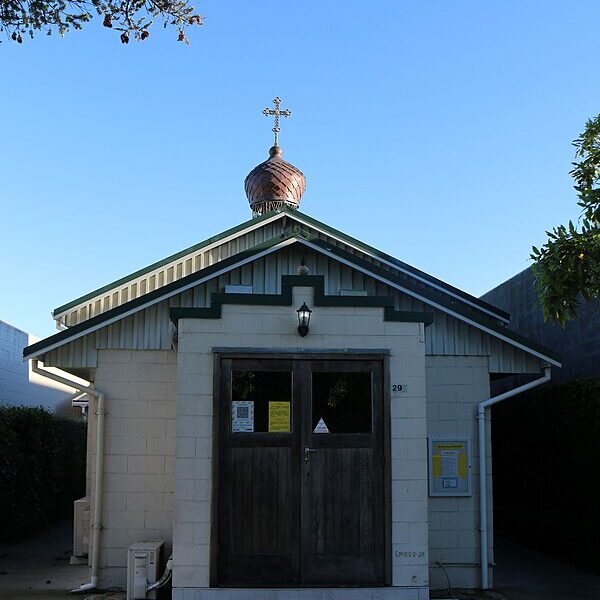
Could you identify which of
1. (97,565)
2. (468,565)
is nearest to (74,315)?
(97,565)

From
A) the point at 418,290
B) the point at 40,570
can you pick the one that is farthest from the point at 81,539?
the point at 418,290

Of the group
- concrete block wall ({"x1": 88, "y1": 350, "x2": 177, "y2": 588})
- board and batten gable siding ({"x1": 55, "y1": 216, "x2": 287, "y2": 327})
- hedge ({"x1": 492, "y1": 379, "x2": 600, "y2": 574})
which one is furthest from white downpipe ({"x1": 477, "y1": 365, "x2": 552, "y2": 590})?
board and batten gable siding ({"x1": 55, "y1": 216, "x2": 287, "y2": 327})

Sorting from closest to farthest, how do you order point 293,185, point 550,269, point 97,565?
1. point 550,269
2. point 97,565
3. point 293,185

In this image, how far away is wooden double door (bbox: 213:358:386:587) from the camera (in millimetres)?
8539

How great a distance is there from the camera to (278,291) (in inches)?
426

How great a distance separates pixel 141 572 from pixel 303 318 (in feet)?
10.8

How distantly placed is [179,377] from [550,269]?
370 centimetres

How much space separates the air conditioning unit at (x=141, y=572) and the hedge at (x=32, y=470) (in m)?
5.17

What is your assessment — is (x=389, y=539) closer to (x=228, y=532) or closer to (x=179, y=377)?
(x=228, y=532)

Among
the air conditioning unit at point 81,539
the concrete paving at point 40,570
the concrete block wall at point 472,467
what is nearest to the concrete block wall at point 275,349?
the concrete block wall at point 472,467

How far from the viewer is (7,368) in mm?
19094

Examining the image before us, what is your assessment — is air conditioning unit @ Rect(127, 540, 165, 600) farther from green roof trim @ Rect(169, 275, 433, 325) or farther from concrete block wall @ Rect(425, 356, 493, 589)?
concrete block wall @ Rect(425, 356, 493, 589)

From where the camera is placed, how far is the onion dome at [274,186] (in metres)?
16.1

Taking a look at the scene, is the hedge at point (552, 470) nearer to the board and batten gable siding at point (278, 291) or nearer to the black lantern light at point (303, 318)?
the board and batten gable siding at point (278, 291)
